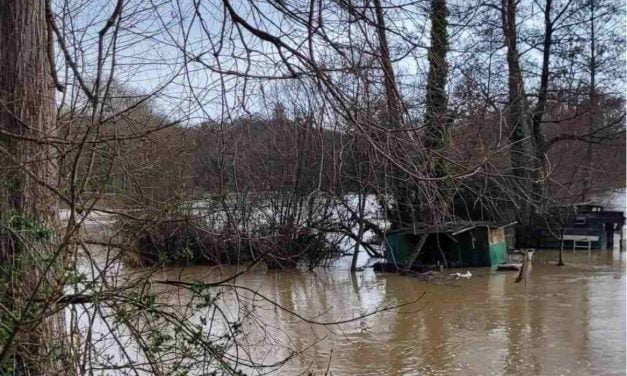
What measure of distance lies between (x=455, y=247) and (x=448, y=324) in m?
6.15

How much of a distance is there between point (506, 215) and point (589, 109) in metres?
4.06

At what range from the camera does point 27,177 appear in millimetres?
3127

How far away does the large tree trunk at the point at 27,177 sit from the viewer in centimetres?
278

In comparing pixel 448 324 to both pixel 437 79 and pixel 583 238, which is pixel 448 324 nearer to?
pixel 437 79

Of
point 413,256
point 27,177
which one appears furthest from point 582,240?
point 27,177

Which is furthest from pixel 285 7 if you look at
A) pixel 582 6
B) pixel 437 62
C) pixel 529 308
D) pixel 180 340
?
pixel 582 6

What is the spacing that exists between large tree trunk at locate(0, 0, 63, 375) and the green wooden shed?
38.1 ft

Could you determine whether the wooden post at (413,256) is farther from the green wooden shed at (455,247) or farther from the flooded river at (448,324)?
the flooded river at (448,324)

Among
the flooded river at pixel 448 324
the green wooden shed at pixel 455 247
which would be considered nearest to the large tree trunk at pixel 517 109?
the green wooden shed at pixel 455 247

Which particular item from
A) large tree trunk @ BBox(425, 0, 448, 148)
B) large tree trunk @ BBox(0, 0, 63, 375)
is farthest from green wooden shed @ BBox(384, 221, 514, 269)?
large tree trunk @ BBox(0, 0, 63, 375)

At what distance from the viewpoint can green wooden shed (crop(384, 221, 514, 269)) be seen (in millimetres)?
14891

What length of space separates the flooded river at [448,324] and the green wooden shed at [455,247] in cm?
48

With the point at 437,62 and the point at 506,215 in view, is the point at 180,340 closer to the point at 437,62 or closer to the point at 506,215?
the point at 437,62

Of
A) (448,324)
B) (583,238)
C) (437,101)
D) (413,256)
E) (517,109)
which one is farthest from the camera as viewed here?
(583,238)
